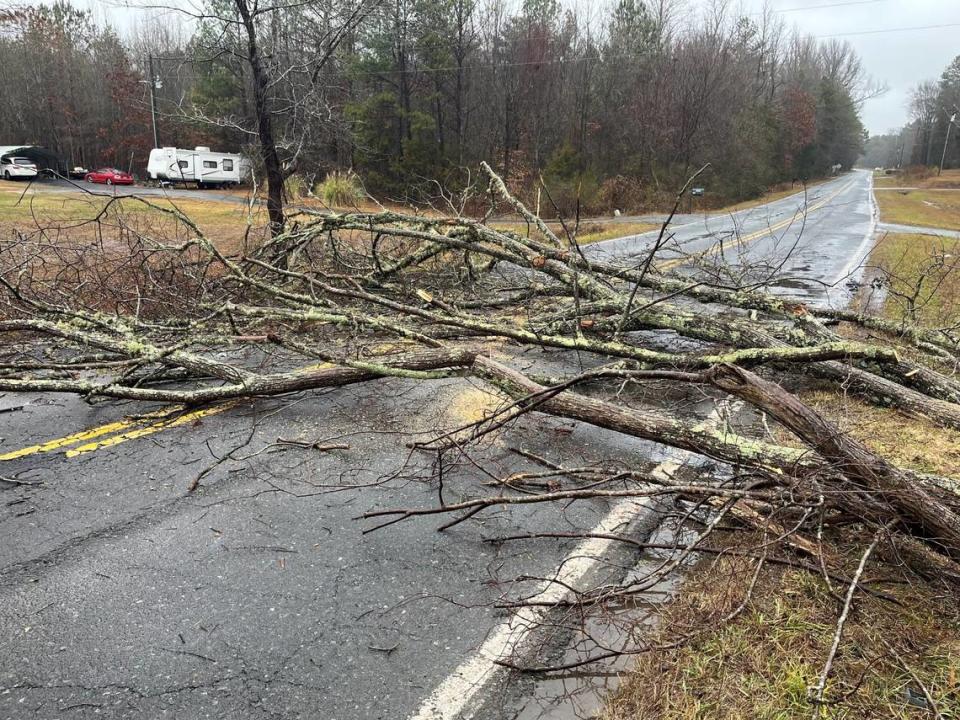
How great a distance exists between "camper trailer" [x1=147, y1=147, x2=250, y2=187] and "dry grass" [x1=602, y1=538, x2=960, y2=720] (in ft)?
127

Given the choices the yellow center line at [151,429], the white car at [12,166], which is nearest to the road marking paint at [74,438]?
the yellow center line at [151,429]

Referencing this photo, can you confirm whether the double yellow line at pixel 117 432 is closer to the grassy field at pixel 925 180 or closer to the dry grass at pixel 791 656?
the dry grass at pixel 791 656

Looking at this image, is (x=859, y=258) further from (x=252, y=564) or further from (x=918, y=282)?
(x=252, y=564)

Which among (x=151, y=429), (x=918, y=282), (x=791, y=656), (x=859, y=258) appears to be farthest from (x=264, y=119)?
(x=859, y=258)

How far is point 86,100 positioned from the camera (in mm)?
46156

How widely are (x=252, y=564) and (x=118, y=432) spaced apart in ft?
6.85

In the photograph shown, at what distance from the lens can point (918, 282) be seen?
22.1 ft

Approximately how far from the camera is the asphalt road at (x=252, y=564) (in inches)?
93.7

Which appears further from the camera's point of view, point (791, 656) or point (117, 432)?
point (117, 432)

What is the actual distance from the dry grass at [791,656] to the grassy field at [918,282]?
14.8ft

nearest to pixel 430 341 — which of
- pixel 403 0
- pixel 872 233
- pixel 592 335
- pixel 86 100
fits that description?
pixel 592 335

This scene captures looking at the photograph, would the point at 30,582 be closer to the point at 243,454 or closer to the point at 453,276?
the point at 243,454

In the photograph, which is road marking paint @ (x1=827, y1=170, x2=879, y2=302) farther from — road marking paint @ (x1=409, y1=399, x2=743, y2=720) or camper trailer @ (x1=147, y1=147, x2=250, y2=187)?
camper trailer @ (x1=147, y1=147, x2=250, y2=187)

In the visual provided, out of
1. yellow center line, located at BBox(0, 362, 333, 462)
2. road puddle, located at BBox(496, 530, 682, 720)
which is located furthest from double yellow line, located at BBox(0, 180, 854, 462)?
road puddle, located at BBox(496, 530, 682, 720)
